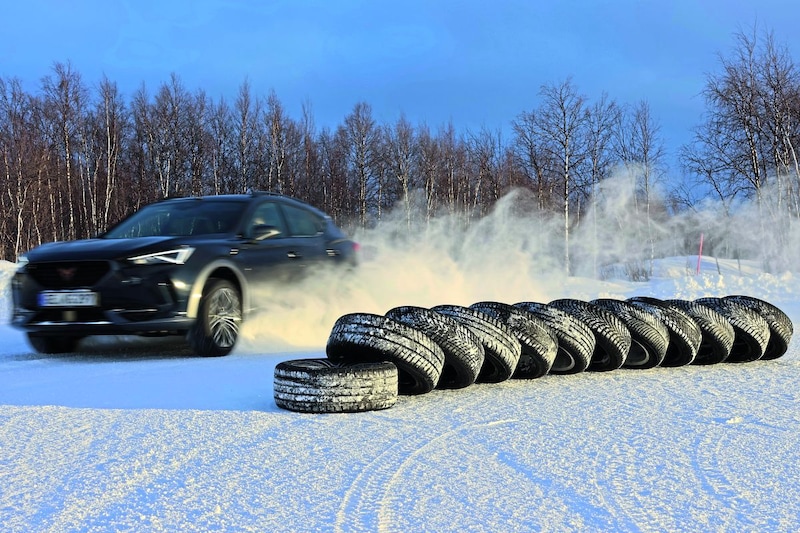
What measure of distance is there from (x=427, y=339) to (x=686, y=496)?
1.89m

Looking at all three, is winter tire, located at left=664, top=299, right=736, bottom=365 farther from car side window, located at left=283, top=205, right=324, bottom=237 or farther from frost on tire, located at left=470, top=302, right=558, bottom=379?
car side window, located at left=283, top=205, right=324, bottom=237

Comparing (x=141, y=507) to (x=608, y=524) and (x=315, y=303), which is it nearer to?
(x=608, y=524)

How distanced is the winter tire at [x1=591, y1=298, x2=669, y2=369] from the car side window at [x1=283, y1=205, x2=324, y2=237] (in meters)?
3.43

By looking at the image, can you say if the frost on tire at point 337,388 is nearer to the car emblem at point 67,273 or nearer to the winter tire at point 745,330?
the car emblem at point 67,273

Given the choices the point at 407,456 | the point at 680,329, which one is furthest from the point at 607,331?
the point at 407,456

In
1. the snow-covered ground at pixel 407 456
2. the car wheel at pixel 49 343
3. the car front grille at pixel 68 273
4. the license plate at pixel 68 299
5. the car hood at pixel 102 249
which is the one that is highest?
the car hood at pixel 102 249

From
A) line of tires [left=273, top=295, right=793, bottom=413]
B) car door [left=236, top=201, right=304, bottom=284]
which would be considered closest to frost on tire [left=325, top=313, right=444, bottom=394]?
line of tires [left=273, top=295, right=793, bottom=413]

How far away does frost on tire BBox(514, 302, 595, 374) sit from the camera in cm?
475

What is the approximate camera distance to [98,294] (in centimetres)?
552

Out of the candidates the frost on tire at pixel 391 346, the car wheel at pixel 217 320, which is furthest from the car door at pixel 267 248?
the frost on tire at pixel 391 346

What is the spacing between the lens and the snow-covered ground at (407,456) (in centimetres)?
207

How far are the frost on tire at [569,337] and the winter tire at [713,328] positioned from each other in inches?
45.2

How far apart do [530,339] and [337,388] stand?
1574 millimetres

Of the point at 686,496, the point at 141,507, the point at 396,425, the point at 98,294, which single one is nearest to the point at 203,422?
the point at 396,425
